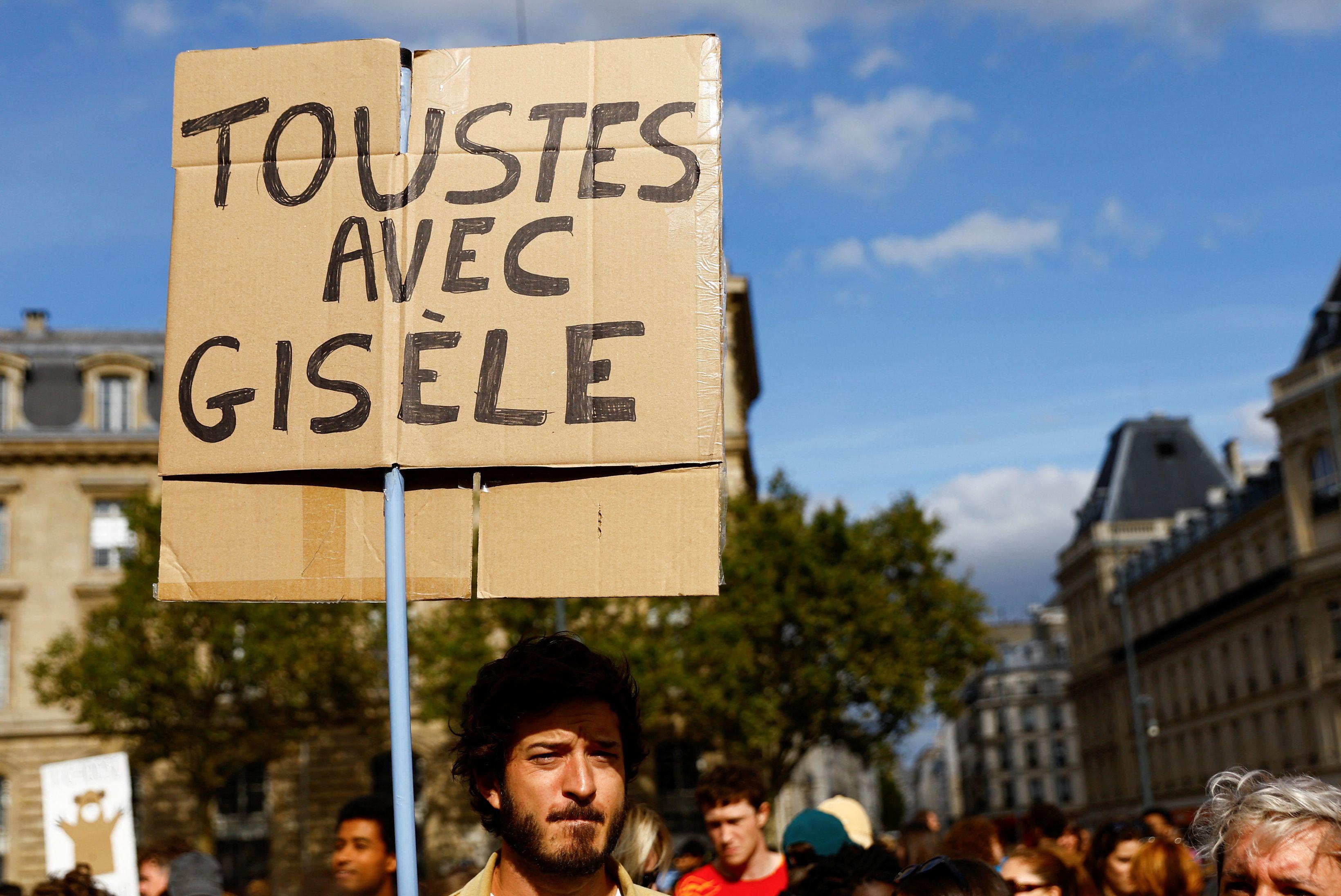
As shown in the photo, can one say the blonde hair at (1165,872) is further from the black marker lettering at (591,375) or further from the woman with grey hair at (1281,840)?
the black marker lettering at (591,375)

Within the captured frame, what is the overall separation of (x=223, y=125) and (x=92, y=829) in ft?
23.6

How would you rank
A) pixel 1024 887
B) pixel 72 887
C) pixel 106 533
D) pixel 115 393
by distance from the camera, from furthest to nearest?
pixel 115 393, pixel 106 533, pixel 72 887, pixel 1024 887

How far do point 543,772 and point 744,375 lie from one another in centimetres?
4907

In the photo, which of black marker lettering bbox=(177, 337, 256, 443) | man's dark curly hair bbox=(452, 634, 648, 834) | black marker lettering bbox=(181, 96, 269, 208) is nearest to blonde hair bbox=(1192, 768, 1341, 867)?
man's dark curly hair bbox=(452, 634, 648, 834)

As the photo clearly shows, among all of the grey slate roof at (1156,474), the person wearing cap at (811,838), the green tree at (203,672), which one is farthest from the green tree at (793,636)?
the grey slate roof at (1156,474)

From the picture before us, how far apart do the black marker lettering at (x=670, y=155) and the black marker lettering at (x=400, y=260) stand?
0.55 metres

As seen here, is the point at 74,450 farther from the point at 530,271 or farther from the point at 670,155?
the point at 670,155

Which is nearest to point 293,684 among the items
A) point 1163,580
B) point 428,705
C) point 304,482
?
point 428,705

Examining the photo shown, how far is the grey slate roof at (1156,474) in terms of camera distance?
90.1m

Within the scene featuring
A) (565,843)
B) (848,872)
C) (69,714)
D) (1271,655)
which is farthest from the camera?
(1271,655)

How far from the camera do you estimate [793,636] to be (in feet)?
109

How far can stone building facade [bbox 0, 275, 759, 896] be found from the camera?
35906mm

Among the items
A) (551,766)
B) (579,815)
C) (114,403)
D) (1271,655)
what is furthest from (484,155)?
(1271,655)

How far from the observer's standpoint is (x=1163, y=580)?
76312 mm
